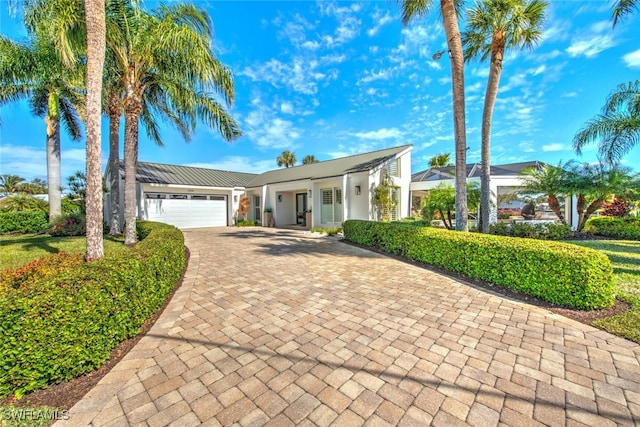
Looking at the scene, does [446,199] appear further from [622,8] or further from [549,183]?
[622,8]

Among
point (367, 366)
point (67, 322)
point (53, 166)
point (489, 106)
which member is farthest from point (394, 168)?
point (53, 166)

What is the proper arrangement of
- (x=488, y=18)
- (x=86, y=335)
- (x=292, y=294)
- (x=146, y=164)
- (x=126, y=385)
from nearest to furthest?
(x=126, y=385)
(x=86, y=335)
(x=292, y=294)
(x=488, y=18)
(x=146, y=164)

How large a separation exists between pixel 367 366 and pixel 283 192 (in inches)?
665

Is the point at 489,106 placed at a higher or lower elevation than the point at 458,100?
higher

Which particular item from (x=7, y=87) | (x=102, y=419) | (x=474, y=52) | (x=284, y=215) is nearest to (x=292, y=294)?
(x=102, y=419)

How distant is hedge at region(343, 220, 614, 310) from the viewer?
4.25 metres

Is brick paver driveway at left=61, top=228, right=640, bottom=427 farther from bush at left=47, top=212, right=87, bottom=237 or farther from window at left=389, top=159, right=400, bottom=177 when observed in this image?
window at left=389, top=159, right=400, bottom=177

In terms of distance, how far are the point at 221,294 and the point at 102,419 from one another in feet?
9.49

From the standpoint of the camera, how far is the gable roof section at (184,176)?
54.1 feet

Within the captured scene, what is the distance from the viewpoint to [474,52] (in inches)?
399

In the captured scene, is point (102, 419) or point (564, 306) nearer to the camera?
point (102, 419)

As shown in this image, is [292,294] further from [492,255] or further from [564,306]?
[564,306]

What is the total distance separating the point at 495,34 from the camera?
27.4 feet

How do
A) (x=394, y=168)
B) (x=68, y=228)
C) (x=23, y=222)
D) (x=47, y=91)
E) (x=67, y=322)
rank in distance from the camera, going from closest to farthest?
1. (x=67, y=322)
2. (x=68, y=228)
3. (x=47, y=91)
4. (x=23, y=222)
5. (x=394, y=168)
